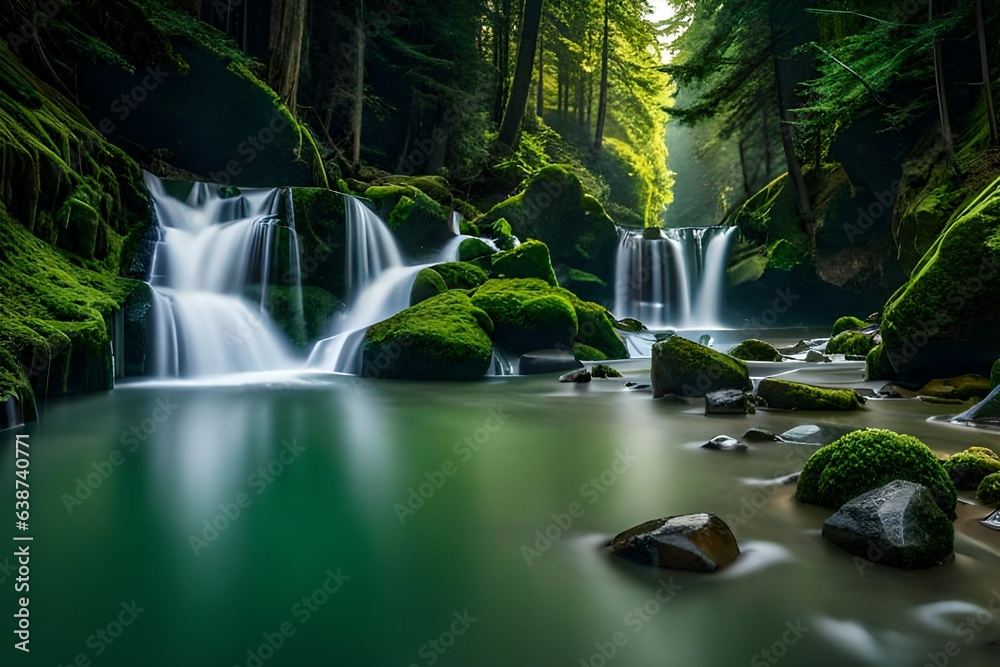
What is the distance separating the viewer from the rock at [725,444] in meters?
4.95

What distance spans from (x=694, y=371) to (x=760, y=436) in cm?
272

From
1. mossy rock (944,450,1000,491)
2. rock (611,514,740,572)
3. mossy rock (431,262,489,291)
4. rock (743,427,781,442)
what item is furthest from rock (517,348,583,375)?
rock (611,514,740,572)

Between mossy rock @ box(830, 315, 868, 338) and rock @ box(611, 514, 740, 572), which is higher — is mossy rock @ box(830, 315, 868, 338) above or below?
above

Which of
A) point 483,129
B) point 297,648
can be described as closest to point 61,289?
point 297,648

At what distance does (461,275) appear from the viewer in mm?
14328

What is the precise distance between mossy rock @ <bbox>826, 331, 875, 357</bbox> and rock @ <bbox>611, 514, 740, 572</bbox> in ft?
37.2

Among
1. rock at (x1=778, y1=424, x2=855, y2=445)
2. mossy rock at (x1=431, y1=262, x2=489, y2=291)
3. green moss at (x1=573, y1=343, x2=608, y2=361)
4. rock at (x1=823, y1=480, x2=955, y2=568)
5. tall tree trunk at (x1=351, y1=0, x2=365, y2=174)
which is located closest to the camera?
rock at (x1=823, y1=480, x2=955, y2=568)

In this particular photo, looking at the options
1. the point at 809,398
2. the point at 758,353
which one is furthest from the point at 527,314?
the point at 809,398

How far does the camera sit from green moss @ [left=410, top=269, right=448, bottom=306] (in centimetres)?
1341

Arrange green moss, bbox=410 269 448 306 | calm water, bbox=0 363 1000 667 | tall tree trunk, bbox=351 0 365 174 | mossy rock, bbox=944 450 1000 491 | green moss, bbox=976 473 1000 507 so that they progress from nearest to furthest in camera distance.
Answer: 1. calm water, bbox=0 363 1000 667
2. green moss, bbox=976 473 1000 507
3. mossy rock, bbox=944 450 1000 491
4. green moss, bbox=410 269 448 306
5. tall tree trunk, bbox=351 0 365 174

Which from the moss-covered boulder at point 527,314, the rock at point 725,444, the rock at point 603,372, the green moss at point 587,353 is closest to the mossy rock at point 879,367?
the rock at point 603,372

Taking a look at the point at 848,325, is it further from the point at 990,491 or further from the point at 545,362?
the point at 990,491

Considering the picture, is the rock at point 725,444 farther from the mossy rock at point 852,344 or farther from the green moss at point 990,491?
the mossy rock at point 852,344

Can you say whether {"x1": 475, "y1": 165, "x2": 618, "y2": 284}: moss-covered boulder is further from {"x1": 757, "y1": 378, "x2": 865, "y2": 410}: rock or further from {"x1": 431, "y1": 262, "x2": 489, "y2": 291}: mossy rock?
{"x1": 757, "y1": 378, "x2": 865, "y2": 410}: rock
